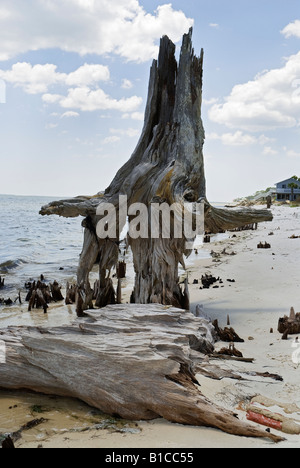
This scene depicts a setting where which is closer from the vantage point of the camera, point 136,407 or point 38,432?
point 38,432

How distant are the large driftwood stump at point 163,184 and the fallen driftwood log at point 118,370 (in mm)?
2939

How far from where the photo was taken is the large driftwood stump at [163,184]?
7.57 meters

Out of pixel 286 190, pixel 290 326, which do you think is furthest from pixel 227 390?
pixel 286 190

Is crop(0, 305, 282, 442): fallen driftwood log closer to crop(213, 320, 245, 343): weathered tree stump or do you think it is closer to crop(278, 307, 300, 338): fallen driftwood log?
crop(213, 320, 245, 343): weathered tree stump

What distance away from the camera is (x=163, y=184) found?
7383mm

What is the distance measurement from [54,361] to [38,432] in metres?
0.78

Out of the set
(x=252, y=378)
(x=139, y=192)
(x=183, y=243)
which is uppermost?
(x=139, y=192)

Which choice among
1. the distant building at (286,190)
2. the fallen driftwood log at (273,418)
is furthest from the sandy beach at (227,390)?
the distant building at (286,190)

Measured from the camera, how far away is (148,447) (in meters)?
3.00

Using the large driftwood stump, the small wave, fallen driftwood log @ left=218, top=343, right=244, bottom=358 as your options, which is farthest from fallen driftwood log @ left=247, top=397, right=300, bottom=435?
the small wave

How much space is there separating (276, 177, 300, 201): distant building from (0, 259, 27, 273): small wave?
59147mm

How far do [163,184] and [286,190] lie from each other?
68.5 metres
